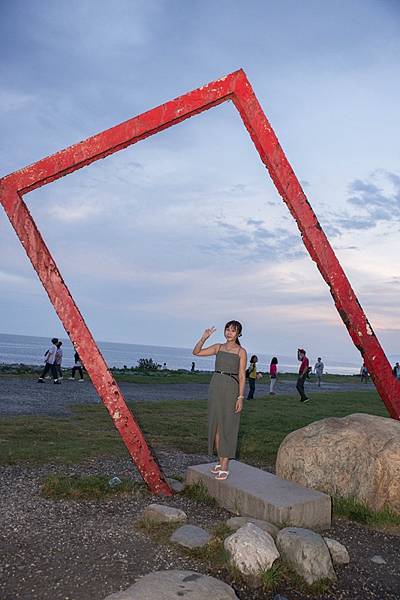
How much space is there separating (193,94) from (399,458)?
4691 millimetres

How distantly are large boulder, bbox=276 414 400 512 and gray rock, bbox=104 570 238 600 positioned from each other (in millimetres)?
2719

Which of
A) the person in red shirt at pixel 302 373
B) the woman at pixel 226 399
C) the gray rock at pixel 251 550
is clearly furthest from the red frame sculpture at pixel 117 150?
the person in red shirt at pixel 302 373

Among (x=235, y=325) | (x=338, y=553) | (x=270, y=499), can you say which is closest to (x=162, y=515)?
(x=270, y=499)

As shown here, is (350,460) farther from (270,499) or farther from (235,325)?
(235,325)

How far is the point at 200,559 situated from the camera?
447 cm

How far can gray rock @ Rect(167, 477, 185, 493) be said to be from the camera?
652 cm

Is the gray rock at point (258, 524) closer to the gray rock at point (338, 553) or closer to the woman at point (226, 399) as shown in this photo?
the gray rock at point (338, 553)

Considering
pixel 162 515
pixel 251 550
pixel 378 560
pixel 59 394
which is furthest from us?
pixel 59 394

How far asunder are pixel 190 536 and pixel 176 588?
1110 mm

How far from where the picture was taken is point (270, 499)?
5.45 meters

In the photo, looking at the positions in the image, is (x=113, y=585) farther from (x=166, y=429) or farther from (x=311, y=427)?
(x=166, y=429)

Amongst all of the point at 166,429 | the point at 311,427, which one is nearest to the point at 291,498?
the point at 311,427

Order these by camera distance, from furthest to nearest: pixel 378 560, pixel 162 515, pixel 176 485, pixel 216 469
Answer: pixel 176 485, pixel 216 469, pixel 162 515, pixel 378 560

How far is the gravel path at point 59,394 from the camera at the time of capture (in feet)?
42.9
